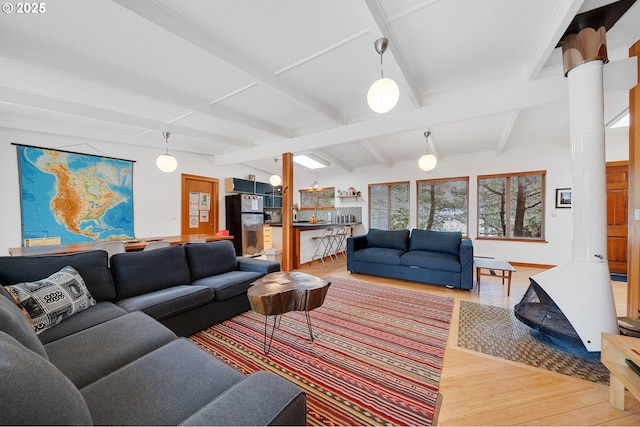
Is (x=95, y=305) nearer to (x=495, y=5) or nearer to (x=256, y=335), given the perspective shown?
(x=256, y=335)

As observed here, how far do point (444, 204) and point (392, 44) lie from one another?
467cm

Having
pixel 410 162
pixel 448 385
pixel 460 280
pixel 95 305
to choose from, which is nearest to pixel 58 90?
pixel 95 305

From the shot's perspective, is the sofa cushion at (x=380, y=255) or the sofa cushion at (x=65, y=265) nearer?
the sofa cushion at (x=65, y=265)

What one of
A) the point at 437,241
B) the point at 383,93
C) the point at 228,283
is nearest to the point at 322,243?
the point at 437,241

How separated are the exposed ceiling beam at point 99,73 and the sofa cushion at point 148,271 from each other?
190 centimetres

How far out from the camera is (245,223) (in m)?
6.16

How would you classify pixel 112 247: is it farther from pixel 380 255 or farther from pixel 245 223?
pixel 380 255

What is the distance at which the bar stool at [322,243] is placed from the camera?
18.5 ft

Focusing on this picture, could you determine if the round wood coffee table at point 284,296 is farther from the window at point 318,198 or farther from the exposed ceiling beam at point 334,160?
the window at point 318,198

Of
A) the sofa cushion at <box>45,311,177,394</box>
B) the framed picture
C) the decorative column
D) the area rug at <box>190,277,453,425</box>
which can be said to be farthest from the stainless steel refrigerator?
the framed picture

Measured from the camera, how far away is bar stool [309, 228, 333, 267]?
222 inches

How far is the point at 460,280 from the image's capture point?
3.44 m

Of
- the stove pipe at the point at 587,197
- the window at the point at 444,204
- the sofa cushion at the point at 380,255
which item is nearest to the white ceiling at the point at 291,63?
the stove pipe at the point at 587,197

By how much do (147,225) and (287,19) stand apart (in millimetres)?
4926
